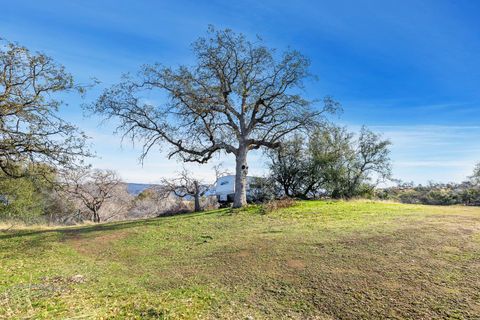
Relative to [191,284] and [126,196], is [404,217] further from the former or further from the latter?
[126,196]

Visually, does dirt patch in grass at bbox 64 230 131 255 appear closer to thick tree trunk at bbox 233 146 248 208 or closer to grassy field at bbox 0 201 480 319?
grassy field at bbox 0 201 480 319

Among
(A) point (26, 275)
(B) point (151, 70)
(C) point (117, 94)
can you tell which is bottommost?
(A) point (26, 275)

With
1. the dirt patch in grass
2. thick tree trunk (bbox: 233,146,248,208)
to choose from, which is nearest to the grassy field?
the dirt patch in grass

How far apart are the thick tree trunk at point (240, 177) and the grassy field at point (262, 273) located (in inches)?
200

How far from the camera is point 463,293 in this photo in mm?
4176

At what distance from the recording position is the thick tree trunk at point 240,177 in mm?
15023

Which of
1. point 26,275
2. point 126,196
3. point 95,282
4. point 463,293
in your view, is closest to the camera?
point 463,293

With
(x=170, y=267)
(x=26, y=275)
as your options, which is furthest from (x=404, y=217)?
(x=26, y=275)

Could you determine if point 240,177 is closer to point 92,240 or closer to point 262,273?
point 92,240

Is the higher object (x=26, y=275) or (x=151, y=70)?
(x=151, y=70)

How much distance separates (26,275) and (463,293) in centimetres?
811

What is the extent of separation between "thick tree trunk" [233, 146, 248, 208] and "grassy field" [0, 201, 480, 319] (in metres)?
5.08

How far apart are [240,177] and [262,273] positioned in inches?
383

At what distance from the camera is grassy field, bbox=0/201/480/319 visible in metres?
4.06
